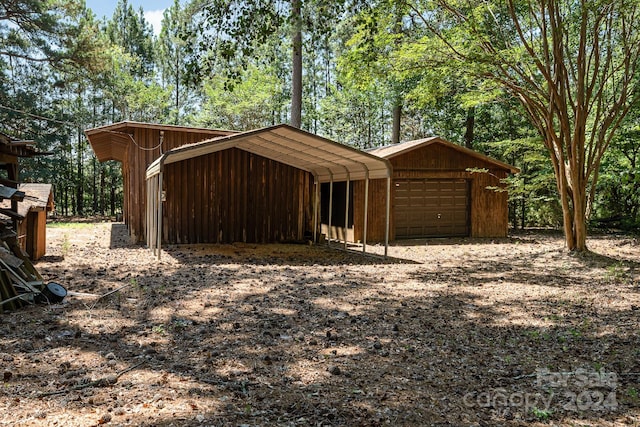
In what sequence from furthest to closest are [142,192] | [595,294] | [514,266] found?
1. [142,192]
2. [514,266]
3. [595,294]

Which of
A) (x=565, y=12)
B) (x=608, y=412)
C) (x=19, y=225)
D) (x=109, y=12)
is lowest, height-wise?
(x=608, y=412)

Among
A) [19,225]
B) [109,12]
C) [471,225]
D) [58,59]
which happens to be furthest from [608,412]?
[109,12]

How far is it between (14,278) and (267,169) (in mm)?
8457

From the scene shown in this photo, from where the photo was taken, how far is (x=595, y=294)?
6676mm

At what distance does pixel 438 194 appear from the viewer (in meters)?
15.6

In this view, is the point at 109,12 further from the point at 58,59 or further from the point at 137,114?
the point at 58,59

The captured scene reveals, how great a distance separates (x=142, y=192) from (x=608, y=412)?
11376 millimetres

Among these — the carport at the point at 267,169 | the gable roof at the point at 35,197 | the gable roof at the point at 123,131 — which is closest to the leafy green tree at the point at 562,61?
the carport at the point at 267,169

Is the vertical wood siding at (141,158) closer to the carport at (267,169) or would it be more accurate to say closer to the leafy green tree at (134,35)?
the carport at (267,169)

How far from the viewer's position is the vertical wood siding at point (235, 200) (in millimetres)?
12695

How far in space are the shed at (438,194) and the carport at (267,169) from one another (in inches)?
84.4

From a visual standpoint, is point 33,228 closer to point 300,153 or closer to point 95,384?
point 300,153

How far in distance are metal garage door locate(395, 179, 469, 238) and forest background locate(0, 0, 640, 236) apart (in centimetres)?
192

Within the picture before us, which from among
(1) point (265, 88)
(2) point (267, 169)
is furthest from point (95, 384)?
(1) point (265, 88)
